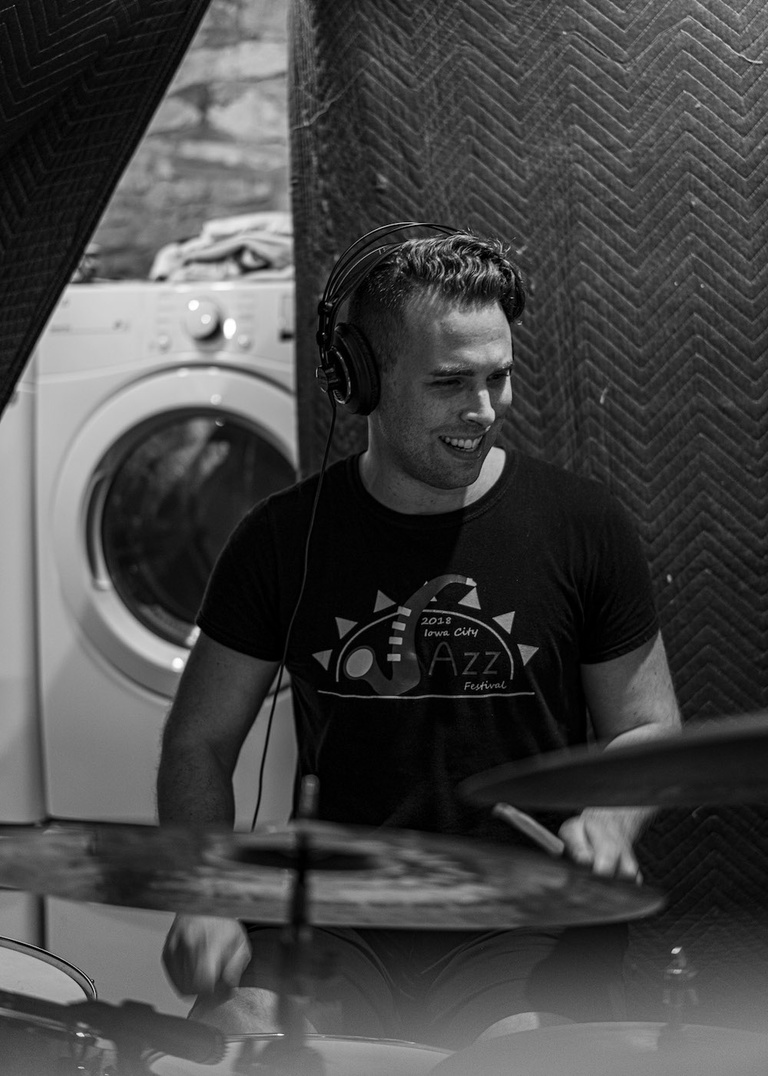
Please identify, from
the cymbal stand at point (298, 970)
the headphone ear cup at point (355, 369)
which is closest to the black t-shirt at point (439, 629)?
the headphone ear cup at point (355, 369)

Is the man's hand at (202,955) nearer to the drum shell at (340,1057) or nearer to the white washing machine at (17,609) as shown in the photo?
the drum shell at (340,1057)

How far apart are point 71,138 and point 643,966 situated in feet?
3.92

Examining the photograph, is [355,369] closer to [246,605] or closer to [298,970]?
[246,605]

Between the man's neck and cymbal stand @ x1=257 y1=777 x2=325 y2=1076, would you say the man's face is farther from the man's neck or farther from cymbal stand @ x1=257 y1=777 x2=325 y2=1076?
cymbal stand @ x1=257 y1=777 x2=325 y2=1076

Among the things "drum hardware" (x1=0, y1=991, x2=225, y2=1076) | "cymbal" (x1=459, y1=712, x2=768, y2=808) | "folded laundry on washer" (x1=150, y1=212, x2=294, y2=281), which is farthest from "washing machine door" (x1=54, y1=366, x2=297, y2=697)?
"cymbal" (x1=459, y1=712, x2=768, y2=808)

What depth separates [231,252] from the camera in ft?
7.27

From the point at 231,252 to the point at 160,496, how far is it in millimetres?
469

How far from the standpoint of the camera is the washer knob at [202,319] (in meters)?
2.06

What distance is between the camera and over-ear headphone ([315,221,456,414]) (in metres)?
1.27

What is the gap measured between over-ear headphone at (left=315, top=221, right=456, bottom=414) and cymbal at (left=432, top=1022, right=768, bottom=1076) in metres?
0.69

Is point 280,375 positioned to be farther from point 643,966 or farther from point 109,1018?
point 109,1018

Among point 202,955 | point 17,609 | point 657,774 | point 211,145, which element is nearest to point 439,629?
point 202,955

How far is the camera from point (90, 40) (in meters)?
1.29

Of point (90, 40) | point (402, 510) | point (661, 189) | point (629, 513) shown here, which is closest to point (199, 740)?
point (402, 510)
